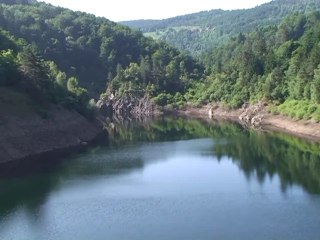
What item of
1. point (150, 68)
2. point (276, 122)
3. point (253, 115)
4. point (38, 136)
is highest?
point (150, 68)

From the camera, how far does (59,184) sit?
60.7 meters

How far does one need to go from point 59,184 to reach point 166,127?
61678 mm

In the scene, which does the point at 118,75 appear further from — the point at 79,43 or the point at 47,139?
the point at 47,139

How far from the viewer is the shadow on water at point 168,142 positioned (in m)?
57.6

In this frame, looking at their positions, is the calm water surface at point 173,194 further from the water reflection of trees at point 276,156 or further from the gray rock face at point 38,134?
the gray rock face at point 38,134

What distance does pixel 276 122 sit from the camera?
109 meters

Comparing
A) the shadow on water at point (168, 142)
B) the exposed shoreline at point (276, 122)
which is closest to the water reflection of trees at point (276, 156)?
the shadow on water at point (168, 142)

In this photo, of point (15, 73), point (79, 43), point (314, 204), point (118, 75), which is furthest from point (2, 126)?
point (79, 43)

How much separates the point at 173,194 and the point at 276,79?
2819 inches

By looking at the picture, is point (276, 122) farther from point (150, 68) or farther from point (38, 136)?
point (150, 68)

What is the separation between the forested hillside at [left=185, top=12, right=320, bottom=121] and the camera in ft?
341

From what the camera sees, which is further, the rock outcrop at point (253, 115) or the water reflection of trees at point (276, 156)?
the rock outcrop at point (253, 115)

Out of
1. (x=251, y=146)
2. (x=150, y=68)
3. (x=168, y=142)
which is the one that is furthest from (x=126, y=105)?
(x=251, y=146)

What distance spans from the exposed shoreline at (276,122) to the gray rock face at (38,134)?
36.0 m
